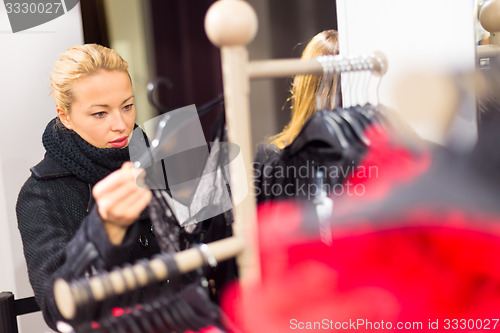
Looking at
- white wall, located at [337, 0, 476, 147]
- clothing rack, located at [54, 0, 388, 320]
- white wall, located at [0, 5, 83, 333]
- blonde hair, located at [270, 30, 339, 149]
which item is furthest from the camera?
white wall, located at [0, 5, 83, 333]

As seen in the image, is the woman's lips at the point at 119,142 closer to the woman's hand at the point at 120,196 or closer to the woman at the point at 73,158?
the woman at the point at 73,158

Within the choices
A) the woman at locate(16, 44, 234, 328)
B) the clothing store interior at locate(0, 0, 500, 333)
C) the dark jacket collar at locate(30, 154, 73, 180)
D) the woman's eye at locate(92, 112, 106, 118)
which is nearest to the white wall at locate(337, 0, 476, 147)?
the clothing store interior at locate(0, 0, 500, 333)

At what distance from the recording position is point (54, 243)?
74cm

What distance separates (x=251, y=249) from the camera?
56 centimetres

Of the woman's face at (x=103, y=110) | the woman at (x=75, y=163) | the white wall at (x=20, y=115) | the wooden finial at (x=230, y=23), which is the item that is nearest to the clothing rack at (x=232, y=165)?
the wooden finial at (x=230, y=23)

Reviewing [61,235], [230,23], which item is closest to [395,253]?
[230,23]

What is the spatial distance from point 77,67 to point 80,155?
0.17 m

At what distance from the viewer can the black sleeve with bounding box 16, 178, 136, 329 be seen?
0.56 meters

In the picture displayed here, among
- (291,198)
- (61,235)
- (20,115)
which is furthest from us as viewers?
(20,115)

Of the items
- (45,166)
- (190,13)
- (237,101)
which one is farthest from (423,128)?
(190,13)

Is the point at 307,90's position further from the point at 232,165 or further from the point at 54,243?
the point at 54,243

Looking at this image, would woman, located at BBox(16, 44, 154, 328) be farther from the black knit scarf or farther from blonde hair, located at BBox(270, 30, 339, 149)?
blonde hair, located at BBox(270, 30, 339, 149)

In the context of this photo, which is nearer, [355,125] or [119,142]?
[355,125]

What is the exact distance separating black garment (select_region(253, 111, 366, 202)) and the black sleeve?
0.69 ft
